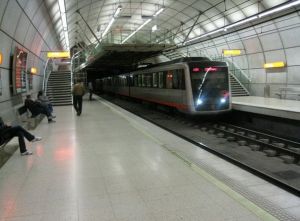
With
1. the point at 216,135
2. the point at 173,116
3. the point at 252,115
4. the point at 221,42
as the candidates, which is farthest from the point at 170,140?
the point at 221,42

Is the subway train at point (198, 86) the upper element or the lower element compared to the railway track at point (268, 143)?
upper

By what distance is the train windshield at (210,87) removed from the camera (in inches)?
523

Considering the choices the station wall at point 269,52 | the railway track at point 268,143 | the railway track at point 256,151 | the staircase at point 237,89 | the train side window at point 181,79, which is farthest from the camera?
the staircase at point 237,89

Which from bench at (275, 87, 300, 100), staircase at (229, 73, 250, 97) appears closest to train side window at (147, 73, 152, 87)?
staircase at (229, 73, 250, 97)

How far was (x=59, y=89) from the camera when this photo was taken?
2281 cm

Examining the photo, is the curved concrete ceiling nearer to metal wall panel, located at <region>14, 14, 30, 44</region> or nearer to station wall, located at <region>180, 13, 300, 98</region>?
station wall, located at <region>180, 13, 300, 98</region>

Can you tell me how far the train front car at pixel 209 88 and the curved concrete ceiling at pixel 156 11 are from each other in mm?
8364

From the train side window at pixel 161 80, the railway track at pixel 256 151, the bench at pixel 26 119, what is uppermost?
the train side window at pixel 161 80

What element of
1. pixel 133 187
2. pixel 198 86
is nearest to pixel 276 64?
pixel 198 86

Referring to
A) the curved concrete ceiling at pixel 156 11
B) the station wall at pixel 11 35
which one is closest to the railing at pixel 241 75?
the curved concrete ceiling at pixel 156 11

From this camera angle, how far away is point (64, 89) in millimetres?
22875

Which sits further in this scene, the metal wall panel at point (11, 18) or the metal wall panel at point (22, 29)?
the metal wall panel at point (22, 29)

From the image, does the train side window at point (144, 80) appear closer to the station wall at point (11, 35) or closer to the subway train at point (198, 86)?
the subway train at point (198, 86)

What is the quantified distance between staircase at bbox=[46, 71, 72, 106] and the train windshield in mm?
10640
